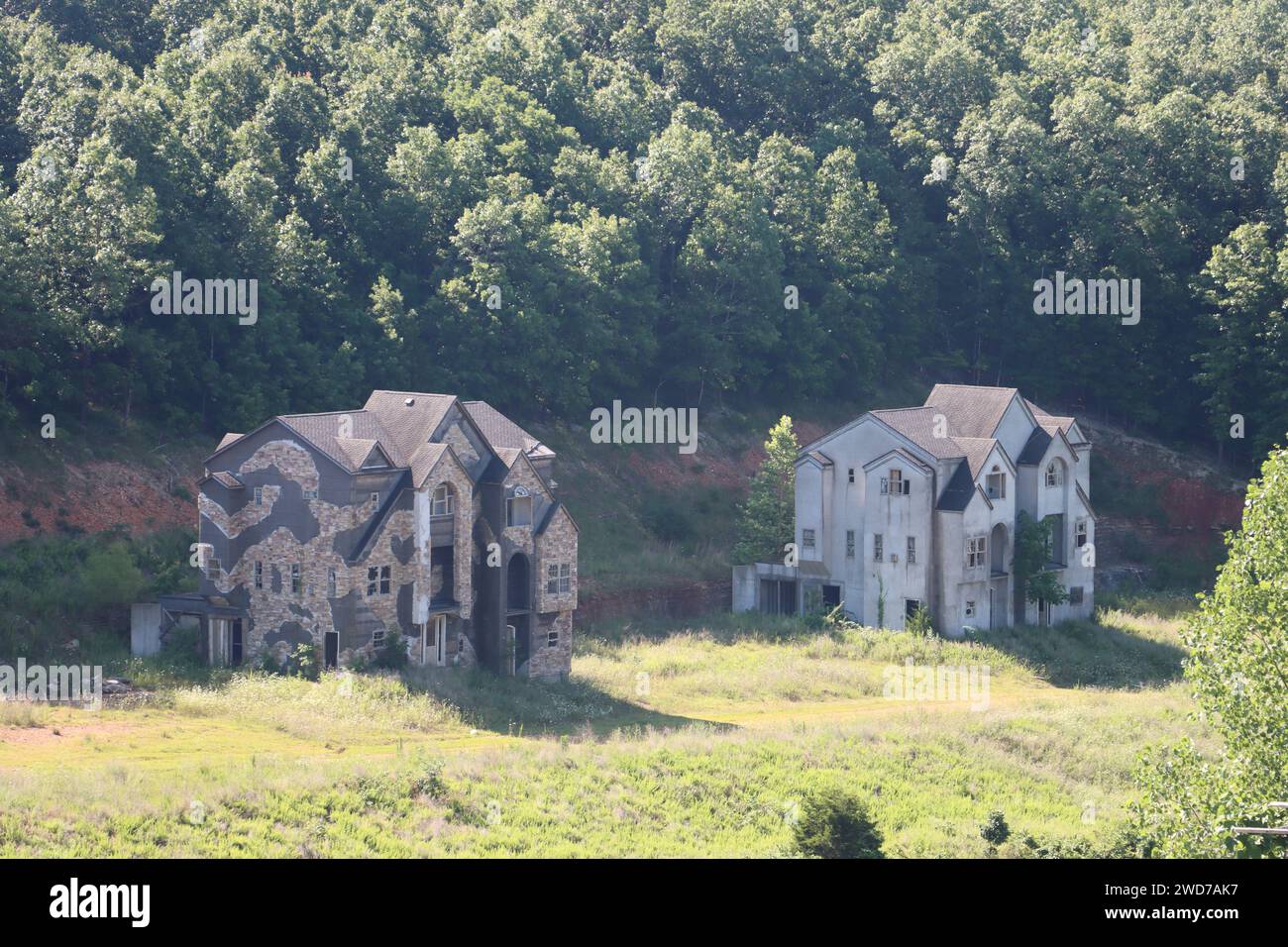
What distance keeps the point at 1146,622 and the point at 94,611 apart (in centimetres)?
4575

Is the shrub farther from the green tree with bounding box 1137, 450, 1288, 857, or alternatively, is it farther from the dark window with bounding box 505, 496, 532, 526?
the green tree with bounding box 1137, 450, 1288, 857

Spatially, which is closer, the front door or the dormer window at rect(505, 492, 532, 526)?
the front door

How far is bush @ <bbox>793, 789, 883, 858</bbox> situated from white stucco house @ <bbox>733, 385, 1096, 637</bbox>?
31.7m

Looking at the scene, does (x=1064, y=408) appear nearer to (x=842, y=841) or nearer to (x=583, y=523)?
(x=583, y=523)

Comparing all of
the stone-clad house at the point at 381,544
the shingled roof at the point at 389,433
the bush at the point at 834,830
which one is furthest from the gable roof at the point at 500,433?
the bush at the point at 834,830

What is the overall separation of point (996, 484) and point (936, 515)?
3200mm

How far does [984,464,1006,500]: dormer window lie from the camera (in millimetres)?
74125

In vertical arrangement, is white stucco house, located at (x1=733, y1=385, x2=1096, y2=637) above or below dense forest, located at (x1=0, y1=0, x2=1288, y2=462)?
below

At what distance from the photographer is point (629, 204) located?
9844cm

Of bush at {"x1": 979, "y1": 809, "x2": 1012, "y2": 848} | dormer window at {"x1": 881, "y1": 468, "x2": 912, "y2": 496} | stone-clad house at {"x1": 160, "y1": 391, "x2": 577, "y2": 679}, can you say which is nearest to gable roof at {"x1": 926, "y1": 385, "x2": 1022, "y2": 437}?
dormer window at {"x1": 881, "y1": 468, "x2": 912, "y2": 496}

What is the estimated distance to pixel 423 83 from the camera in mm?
100062

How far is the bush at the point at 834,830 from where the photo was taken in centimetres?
4178

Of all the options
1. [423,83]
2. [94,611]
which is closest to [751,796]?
[94,611]

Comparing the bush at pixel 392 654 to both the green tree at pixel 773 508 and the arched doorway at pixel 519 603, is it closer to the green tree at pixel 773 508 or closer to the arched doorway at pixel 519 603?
the arched doorway at pixel 519 603
